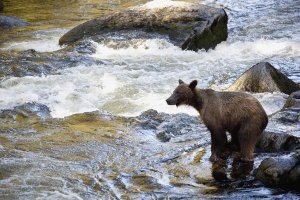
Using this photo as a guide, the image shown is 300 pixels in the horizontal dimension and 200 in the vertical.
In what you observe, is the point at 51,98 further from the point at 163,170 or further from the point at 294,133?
the point at 294,133

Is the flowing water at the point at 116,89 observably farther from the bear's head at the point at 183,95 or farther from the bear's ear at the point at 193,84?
the bear's ear at the point at 193,84

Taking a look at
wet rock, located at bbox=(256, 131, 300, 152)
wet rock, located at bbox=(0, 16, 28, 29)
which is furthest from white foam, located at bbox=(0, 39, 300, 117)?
wet rock, located at bbox=(0, 16, 28, 29)

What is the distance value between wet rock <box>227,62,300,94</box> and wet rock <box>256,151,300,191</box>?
3319 millimetres

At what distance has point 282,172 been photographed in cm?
509

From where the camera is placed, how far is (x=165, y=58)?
11.2 meters

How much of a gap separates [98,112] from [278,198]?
13.2ft

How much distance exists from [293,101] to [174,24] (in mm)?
4988

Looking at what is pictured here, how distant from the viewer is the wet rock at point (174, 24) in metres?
11.8

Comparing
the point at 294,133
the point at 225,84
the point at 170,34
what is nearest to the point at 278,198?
the point at 294,133

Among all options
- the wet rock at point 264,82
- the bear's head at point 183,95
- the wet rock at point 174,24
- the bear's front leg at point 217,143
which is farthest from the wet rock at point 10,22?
the bear's front leg at point 217,143

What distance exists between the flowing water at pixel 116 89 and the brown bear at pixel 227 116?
47cm

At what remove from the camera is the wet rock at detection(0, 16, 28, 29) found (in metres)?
15.3

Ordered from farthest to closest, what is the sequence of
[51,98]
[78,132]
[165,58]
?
[165,58]
[51,98]
[78,132]

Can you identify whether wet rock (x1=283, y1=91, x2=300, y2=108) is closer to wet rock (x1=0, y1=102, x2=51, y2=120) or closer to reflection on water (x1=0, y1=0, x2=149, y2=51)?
wet rock (x1=0, y1=102, x2=51, y2=120)
